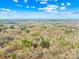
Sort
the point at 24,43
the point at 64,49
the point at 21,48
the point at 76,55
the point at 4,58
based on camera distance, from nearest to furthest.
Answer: the point at 76,55
the point at 4,58
the point at 64,49
the point at 21,48
the point at 24,43

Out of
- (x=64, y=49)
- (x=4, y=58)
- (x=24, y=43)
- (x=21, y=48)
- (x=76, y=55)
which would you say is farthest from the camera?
(x=24, y=43)

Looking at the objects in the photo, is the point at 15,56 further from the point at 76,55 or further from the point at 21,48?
the point at 76,55

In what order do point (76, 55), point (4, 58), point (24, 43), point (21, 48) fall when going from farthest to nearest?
point (24, 43) < point (21, 48) < point (4, 58) < point (76, 55)

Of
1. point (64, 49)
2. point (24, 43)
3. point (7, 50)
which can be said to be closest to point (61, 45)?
point (64, 49)

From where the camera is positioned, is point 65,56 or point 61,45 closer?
point 65,56

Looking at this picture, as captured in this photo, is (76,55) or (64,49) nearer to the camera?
(76,55)

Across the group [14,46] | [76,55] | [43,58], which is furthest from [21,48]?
[76,55]

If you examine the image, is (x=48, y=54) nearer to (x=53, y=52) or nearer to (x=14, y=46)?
(x=53, y=52)

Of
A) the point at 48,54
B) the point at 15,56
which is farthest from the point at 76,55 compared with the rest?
the point at 15,56
